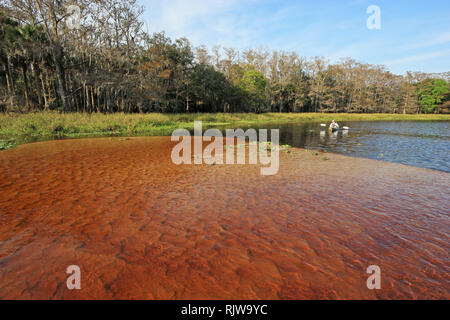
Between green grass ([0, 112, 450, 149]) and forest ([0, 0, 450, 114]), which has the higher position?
forest ([0, 0, 450, 114])

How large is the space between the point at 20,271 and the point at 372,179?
30.5 feet

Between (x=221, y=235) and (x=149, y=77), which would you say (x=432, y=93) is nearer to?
(x=149, y=77)

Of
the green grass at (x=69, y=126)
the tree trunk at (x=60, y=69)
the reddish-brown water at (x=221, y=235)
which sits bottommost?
the reddish-brown water at (x=221, y=235)

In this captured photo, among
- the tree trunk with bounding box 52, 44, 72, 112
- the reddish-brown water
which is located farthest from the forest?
the reddish-brown water

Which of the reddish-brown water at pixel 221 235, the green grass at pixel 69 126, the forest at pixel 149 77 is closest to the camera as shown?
the reddish-brown water at pixel 221 235

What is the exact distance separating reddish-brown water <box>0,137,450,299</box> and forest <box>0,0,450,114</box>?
930 inches

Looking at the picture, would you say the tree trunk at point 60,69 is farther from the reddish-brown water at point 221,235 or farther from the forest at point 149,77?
the reddish-brown water at point 221,235

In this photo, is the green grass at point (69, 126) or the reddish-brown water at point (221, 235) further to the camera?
the green grass at point (69, 126)

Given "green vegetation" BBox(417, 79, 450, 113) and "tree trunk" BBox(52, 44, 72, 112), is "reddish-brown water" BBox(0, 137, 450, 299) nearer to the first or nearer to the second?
"tree trunk" BBox(52, 44, 72, 112)

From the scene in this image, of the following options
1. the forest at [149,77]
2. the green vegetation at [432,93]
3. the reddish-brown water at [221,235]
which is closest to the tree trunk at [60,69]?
the forest at [149,77]

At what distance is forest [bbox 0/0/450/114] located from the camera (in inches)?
972

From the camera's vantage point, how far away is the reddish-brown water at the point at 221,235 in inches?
114

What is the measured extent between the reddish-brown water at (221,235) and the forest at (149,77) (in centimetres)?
2363
